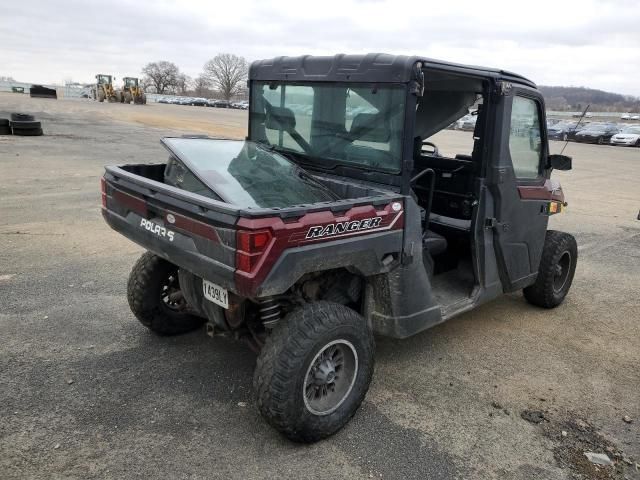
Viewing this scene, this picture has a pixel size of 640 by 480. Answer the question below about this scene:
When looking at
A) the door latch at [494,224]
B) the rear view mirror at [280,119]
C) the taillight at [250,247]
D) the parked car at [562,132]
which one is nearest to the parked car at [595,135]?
the parked car at [562,132]

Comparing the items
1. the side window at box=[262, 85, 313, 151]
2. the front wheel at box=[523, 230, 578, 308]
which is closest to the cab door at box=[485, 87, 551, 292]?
the front wheel at box=[523, 230, 578, 308]

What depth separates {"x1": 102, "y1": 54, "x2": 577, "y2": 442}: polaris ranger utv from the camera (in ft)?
9.05

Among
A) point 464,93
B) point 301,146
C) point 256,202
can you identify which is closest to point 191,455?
point 256,202

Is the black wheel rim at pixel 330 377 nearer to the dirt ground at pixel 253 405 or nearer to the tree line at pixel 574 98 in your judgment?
the dirt ground at pixel 253 405

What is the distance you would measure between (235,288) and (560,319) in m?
3.62

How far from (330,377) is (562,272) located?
326 centimetres

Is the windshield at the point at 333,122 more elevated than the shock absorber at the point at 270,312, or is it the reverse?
the windshield at the point at 333,122

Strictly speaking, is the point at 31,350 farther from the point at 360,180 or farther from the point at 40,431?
the point at 360,180

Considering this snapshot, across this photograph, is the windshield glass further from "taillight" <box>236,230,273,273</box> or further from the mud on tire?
the mud on tire

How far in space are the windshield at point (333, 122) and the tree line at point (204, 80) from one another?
293ft

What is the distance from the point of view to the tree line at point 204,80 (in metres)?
93.8

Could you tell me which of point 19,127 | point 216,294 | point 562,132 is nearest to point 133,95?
point 19,127

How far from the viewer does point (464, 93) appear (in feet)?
14.4

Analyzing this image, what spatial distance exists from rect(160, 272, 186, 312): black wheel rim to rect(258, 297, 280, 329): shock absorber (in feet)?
3.60
